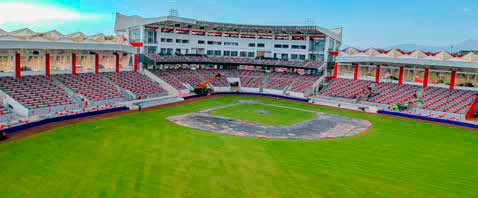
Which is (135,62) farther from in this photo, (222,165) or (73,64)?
(222,165)

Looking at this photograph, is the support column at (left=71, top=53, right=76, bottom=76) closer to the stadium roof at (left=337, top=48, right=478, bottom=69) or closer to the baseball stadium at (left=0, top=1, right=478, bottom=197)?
the baseball stadium at (left=0, top=1, right=478, bottom=197)

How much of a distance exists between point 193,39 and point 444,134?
177ft

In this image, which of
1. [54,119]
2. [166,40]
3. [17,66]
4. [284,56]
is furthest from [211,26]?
[54,119]

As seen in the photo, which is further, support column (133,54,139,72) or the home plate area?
support column (133,54,139,72)

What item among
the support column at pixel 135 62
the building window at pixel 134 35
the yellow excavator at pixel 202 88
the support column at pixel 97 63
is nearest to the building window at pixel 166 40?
the building window at pixel 134 35

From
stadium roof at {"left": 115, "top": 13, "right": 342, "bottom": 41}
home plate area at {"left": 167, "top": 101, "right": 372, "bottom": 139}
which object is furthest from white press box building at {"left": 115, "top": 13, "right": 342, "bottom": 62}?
home plate area at {"left": 167, "top": 101, "right": 372, "bottom": 139}

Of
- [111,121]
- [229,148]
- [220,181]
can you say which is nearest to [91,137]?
[111,121]

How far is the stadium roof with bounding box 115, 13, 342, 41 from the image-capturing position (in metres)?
66.1

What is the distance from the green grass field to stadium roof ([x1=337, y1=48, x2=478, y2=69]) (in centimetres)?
2078

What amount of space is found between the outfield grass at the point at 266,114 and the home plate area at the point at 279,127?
4.24 feet

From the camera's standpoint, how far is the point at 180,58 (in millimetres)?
71500

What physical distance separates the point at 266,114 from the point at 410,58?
2828 centimetres

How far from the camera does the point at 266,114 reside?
157 feet

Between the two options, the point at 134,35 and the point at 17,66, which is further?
the point at 134,35
